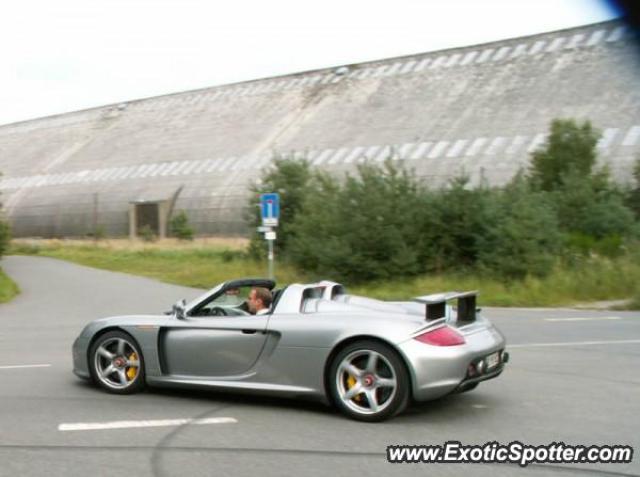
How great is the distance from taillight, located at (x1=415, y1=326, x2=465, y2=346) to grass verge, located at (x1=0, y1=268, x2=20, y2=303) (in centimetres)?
Answer: 1722

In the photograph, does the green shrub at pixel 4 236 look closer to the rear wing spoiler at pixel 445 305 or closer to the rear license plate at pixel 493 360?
the rear wing spoiler at pixel 445 305

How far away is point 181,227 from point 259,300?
3739cm

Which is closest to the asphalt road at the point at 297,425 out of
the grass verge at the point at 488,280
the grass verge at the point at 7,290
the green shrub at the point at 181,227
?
the grass verge at the point at 488,280

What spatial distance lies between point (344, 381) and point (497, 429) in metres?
1.26

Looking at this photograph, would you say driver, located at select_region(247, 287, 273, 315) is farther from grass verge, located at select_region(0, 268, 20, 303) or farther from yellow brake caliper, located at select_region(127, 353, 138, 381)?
grass verge, located at select_region(0, 268, 20, 303)

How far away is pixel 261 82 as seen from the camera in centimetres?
5734

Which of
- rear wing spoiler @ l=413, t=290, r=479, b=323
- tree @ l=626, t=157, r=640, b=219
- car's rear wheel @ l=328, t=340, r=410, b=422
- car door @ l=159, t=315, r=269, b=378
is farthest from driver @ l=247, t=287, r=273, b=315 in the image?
tree @ l=626, t=157, r=640, b=219

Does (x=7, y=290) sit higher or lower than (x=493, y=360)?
lower

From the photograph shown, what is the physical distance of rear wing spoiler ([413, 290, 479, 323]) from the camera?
21.9 feet

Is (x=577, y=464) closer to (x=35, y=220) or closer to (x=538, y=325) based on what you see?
(x=538, y=325)

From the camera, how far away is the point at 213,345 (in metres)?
7.25

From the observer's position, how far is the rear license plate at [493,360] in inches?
265

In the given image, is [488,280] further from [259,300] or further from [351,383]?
[351,383]

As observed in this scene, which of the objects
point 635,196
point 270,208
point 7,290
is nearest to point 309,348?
point 270,208
